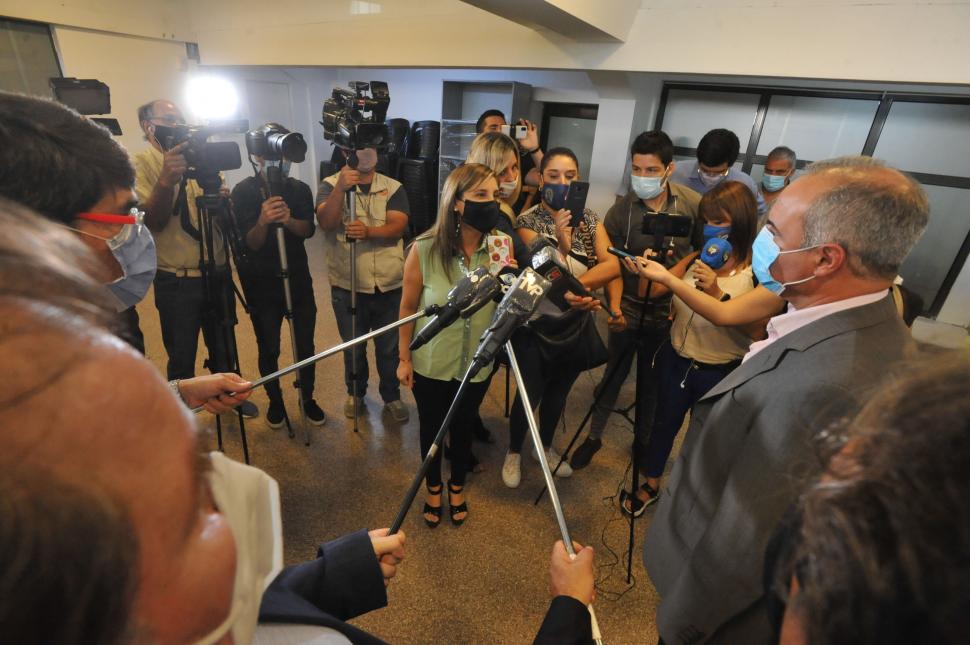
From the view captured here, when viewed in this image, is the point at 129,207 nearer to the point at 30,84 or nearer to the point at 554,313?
the point at 554,313

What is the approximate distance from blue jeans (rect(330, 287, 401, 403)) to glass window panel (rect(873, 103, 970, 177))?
15.0 feet

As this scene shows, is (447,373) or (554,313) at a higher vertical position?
(554,313)

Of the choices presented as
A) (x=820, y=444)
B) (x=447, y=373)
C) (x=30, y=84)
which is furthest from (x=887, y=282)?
(x=30, y=84)

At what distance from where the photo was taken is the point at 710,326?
1.75m

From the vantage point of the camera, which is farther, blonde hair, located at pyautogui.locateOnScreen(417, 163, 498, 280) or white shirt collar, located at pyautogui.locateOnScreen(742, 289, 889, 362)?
blonde hair, located at pyautogui.locateOnScreen(417, 163, 498, 280)

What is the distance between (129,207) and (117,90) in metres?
5.80

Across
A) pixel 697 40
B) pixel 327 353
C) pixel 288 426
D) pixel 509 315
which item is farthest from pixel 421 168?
pixel 509 315

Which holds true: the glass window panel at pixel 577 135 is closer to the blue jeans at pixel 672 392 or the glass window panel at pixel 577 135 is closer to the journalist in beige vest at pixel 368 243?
the journalist in beige vest at pixel 368 243

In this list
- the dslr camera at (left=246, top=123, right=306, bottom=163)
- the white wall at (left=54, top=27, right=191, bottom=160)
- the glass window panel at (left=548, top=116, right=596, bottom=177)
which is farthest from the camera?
the glass window panel at (left=548, top=116, right=596, bottom=177)

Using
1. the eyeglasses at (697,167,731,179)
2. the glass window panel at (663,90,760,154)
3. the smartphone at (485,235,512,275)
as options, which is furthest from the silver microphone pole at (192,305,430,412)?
the glass window panel at (663,90,760,154)

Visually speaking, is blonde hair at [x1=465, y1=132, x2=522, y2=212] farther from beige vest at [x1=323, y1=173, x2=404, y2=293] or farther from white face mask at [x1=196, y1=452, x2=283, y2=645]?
white face mask at [x1=196, y1=452, x2=283, y2=645]

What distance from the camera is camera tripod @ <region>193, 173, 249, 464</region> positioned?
1.83m

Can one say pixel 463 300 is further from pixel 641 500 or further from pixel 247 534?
pixel 641 500

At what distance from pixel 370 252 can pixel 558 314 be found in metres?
1.10
